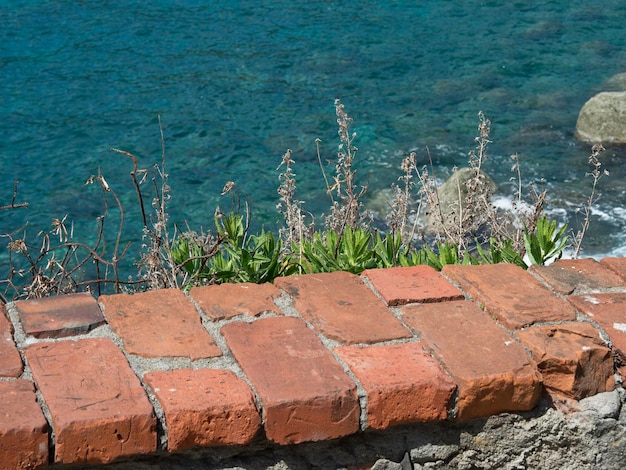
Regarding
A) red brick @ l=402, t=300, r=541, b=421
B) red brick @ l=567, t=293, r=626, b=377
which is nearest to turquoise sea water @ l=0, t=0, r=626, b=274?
red brick @ l=567, t=293, r=626, b=377

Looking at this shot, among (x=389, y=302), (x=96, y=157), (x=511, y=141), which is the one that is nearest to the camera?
(x=389, y=302)

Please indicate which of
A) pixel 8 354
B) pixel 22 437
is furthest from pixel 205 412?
pixel 8 354

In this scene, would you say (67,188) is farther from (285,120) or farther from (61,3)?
(61,3)

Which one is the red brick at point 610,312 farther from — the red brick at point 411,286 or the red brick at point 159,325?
the red brick at point 159,325

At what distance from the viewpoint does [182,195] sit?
7.88m

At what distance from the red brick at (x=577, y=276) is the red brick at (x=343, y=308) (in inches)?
21.2

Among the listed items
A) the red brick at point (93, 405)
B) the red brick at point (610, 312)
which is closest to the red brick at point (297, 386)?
the red brick at point (93, 405)

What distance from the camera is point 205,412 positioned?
1.80 m

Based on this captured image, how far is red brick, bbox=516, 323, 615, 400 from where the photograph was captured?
2068 mm

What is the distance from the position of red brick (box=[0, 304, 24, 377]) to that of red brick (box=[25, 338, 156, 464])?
3 centimetres

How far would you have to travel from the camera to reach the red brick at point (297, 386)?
186 centimetres

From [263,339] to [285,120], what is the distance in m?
7.33

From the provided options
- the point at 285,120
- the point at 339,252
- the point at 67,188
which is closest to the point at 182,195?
the point at 67,188

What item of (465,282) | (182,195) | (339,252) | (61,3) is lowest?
(182,195)
